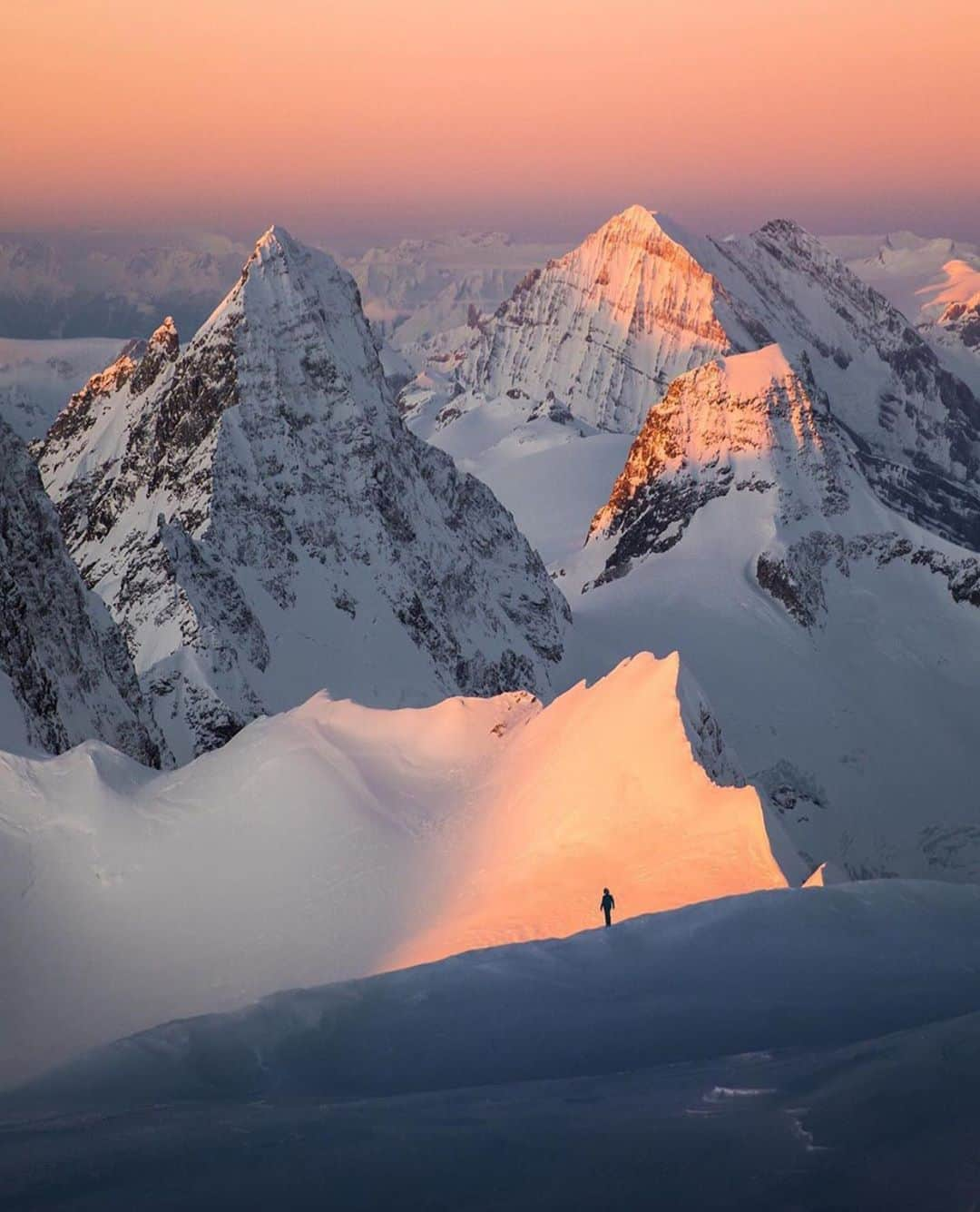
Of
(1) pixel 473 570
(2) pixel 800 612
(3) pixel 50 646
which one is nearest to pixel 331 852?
(3) pixel 50 646

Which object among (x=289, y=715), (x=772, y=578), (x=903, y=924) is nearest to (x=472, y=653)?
(x=772, y=578)

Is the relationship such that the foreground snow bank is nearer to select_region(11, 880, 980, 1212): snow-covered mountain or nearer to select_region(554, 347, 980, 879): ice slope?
select_region(11, 880, 980, 1212): snow-covered mountain

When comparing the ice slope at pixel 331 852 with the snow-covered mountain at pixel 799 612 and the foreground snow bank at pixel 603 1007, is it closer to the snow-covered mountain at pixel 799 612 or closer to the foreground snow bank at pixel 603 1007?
the foreground snow bank at pixel 603 1007

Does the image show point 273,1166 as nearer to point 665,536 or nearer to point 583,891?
point 583,891

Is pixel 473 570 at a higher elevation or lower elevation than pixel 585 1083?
lower

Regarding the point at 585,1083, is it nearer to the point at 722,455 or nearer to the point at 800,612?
the point at 800,612

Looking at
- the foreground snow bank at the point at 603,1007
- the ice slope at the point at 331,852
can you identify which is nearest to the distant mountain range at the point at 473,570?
the ice slope at the point at 331,852

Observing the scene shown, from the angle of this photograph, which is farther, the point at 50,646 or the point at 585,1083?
the point at 50,646
